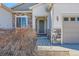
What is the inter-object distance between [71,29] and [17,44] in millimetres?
9931

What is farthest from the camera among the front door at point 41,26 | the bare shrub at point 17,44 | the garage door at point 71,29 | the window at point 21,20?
the front door at point 41,26

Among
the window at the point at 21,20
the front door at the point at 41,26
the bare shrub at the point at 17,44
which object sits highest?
the window at the point at 21,20

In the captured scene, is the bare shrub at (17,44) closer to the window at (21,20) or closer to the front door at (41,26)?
the window at (21,20)

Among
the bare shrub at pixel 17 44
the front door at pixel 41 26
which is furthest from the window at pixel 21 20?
the bare shrub at pixel 17 44

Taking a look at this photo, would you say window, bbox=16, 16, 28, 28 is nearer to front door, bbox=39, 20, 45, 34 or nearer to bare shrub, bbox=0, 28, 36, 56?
front door, bbox=39, 20, 45, 34

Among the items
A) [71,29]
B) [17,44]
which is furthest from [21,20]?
[17,44]

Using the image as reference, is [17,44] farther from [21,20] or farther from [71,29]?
[21,20]

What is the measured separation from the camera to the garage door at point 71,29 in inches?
733

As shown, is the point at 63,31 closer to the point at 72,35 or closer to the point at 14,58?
the point at 72,35

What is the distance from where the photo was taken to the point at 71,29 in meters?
18.8

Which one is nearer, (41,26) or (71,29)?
(71,29)

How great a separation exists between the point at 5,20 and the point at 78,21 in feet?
30.6

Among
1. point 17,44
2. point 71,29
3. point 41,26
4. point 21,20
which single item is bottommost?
point 17,44

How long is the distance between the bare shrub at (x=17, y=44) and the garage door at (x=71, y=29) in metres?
8.58
